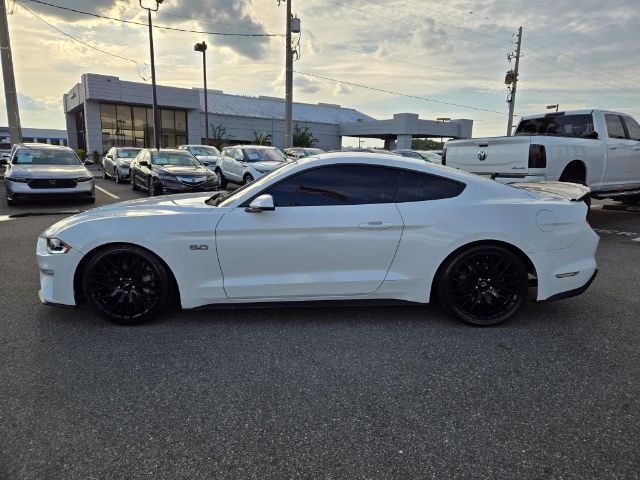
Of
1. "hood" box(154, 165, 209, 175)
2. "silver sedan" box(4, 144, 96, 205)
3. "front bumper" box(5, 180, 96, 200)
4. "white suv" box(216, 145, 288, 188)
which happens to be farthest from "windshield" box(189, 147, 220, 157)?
"front bumper" box(5, 180, 96, 200)

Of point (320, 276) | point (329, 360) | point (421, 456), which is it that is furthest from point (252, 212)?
point (421, 456)

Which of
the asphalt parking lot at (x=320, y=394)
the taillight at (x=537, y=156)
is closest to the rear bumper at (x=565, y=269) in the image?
the asphalt parking lot at (x=320, y=394)

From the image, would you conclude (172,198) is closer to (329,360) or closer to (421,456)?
(329,360)

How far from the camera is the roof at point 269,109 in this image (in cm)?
4559

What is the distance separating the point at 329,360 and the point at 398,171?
1.71 metres

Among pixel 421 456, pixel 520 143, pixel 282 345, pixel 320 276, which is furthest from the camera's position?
pixel 520 143

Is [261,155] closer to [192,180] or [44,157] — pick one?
[192,180]

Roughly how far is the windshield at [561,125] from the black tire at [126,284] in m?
8.37

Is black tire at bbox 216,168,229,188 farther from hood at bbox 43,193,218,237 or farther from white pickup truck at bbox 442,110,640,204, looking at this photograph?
hood at bbox 43,193,218,237

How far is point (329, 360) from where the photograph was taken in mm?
3211

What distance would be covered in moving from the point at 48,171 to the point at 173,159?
3.69m

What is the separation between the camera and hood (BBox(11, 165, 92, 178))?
10.3 metres

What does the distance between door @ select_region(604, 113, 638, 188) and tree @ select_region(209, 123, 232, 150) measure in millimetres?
35182

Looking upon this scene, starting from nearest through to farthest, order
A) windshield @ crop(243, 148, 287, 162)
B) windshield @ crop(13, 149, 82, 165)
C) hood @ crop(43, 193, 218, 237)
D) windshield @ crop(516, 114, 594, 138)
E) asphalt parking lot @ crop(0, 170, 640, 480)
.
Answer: asphalt parking lot @ crop(0, 170, 640, 480) < hood @ crop(43, 193, 218, 237) < windshield @ crop(516, 114, 594, 138) < windshield @ crop(13, 149, 82, 165) < windshield @ crop(243, 148, 287, 162)
